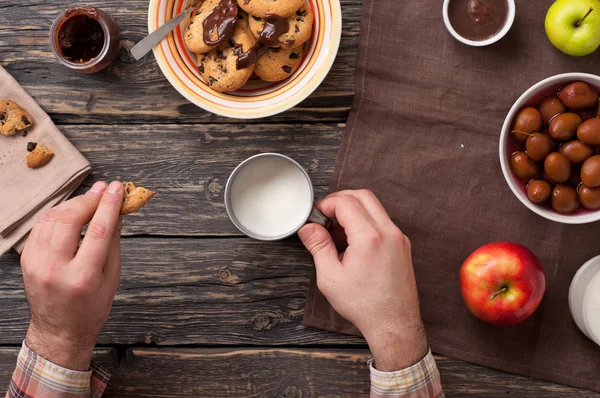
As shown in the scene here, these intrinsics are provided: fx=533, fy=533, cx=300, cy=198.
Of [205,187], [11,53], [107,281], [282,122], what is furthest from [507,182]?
[11,53]

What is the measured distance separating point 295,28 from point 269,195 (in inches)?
15.3

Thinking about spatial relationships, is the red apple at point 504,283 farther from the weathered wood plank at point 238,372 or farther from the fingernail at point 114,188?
the fingernail at point 114,188

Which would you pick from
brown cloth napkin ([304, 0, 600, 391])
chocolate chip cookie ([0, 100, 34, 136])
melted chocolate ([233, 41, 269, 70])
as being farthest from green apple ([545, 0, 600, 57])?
chocolate chip cookie ([0, 100, 34, 136])

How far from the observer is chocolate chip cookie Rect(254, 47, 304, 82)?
3.92ft

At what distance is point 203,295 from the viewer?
52.6 inches

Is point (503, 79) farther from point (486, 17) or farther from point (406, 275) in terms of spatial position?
point (406, 275)

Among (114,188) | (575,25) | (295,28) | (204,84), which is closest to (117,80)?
(204,84)

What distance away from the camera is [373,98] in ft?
4.29

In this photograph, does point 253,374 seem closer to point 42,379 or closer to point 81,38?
point 42,379

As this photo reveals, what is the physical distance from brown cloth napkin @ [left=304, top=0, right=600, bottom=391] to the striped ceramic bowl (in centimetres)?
14

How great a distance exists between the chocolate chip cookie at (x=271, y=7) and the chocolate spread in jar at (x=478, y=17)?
395mm

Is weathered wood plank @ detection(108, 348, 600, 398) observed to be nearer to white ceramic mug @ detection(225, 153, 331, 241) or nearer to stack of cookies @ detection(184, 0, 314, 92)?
white ceramic mug @ detection(225, 153, 331, 241)

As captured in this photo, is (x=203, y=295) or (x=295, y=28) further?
(x=203, y=295)

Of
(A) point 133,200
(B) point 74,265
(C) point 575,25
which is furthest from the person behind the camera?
(C) point 575,25
